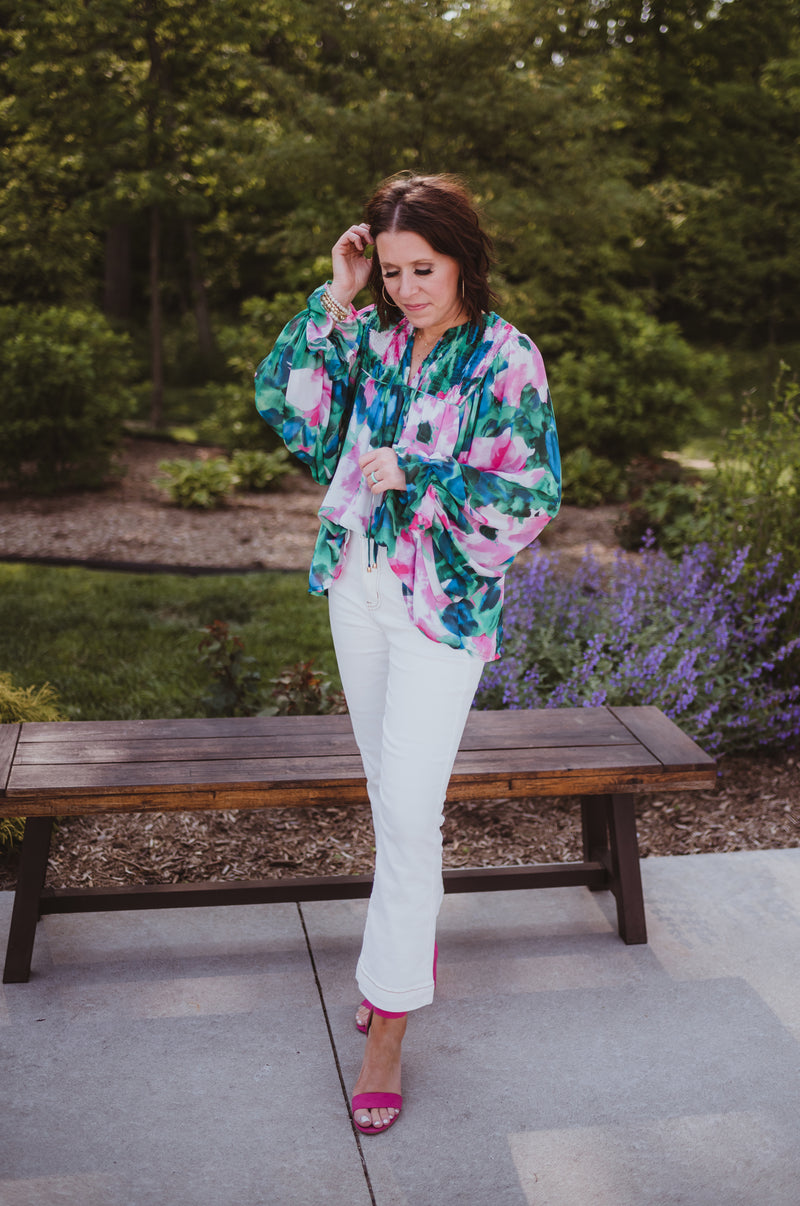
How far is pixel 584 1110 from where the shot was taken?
89.4 inches

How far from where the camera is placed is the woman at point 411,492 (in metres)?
2.06

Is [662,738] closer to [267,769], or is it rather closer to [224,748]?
[267,769]

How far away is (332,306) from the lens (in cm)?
222

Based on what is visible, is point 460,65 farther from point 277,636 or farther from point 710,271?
point 710,271

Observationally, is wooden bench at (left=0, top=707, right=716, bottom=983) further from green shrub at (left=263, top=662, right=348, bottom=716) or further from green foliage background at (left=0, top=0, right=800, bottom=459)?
green foliage background at (left=0, top=0, right=800, bottom=459)

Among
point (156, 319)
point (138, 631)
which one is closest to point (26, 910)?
point (138, 631)

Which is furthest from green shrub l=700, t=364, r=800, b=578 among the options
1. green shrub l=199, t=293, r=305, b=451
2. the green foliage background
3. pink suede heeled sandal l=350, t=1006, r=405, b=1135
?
green shrub l=199, t=293, r=305, b=451

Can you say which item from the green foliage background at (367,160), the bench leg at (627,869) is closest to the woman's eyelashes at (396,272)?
the bench leg at (627,869)

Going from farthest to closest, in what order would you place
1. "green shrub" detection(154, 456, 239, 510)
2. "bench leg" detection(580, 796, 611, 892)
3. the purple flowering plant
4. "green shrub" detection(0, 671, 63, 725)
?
1. "green shrub" detection(154, 456, 239, 510)
2. the purple flowering plant
3. "green shrub" detection(0, 671, 63, 725)
4. "bench leg" detection(580, 796, 611, 892)


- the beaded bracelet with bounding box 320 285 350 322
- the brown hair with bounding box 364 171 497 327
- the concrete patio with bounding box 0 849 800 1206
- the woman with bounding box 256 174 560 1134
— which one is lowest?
the concrete patio with bounding box 0 849 800 1206

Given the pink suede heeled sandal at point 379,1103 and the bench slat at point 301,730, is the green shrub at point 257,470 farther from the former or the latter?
the pink suede heeled sandal at point 379,1103

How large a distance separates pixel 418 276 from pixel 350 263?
0.69ft

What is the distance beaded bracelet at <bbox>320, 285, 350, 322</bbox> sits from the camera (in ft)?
7.28

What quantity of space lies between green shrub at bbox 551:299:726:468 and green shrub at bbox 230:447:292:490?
245 centimetres
